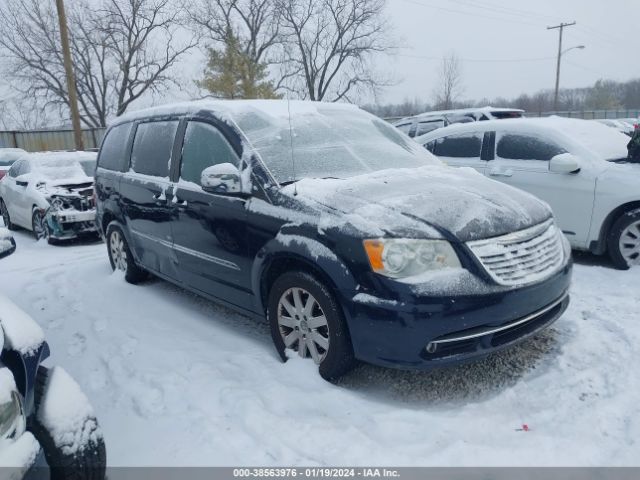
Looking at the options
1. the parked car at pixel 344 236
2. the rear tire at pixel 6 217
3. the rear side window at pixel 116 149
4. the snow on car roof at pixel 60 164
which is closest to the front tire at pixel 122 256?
the rear side window at pixel 116 149

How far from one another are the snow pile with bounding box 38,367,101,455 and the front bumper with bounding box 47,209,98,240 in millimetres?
6365

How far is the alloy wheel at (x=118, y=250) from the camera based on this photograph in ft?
17.8

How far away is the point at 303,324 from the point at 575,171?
3.77 meters

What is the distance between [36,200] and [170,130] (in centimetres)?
505

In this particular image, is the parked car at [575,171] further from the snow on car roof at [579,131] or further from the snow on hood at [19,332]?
the snow on hood at [19,332]

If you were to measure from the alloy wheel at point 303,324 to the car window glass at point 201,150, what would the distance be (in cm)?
111

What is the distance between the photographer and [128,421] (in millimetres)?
2904

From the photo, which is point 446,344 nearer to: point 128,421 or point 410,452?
point 410,452

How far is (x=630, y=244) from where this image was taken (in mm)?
5055

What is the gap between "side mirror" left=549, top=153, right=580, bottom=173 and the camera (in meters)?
5.17

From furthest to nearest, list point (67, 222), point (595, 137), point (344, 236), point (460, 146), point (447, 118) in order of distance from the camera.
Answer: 1. point (447, 118)
2. point (67, 222)
3. point (460, 146)
4. point (595, 137)
5. point (344, 236)

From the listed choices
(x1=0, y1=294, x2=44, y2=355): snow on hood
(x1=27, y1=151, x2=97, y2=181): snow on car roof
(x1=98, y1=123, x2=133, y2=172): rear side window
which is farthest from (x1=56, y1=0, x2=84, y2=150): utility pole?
(x1=0, y1=294, x2=44, y2=355): snow on hood

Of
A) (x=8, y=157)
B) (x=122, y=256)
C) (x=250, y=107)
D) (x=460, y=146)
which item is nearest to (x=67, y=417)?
(x=250, y=107)

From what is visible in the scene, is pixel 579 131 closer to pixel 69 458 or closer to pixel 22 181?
pixel 69 458
